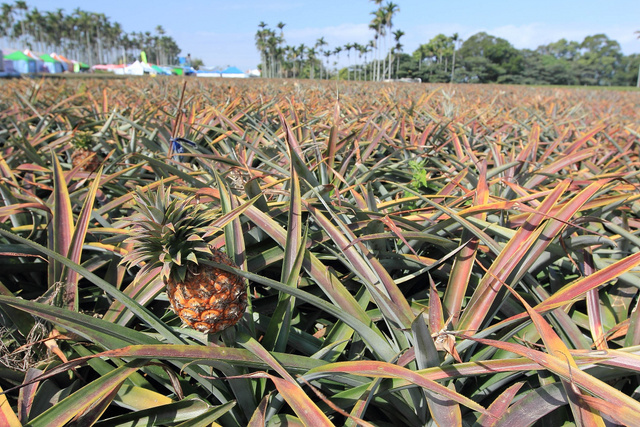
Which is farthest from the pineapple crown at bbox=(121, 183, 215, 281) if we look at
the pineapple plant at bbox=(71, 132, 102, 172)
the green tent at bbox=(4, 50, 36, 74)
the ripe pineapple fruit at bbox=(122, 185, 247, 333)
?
the green tent at bbox=(4, 50, 36, 74)

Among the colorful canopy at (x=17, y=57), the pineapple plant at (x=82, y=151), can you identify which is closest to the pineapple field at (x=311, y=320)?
the pineapple plant at (x=82, y=151)

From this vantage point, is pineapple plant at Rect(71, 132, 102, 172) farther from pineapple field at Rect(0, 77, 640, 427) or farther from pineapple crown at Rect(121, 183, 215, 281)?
pineapple crown at Rect(121, 183, 215, 281)

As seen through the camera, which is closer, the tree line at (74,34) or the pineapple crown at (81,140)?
the pineapple crown at (81,140)

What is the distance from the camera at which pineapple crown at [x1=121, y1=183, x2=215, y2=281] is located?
815 millimetres

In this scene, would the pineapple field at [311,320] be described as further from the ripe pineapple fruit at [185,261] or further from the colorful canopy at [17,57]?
the colorful canopy at [17,57]

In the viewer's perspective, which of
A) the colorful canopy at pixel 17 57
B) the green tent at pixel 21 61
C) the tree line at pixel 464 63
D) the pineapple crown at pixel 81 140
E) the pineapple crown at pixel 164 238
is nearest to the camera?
the pineapple crown at pixel 164 238

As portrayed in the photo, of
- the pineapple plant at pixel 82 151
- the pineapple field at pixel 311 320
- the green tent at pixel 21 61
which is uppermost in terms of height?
the green tent at pixel 21 61

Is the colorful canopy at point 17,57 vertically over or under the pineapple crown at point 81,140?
over

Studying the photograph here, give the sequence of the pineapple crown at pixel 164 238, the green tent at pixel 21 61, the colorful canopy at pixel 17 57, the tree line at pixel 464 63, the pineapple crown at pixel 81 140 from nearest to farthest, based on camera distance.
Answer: the pineapple crown at pixel 164 238
the pineapple crown at pixel 81 140
the green tent at pixel 21 61
the colorful canopy at pixel 17 57
the tree line at pixel 464 63

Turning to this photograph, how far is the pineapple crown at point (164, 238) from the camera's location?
0.81m

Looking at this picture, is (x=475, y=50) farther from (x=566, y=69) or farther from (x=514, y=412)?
(x=514, y=412)

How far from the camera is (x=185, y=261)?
0.87 meters

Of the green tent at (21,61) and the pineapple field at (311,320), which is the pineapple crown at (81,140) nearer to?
the pineapple field at (311,320)

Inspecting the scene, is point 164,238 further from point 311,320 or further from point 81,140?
point 81,140
